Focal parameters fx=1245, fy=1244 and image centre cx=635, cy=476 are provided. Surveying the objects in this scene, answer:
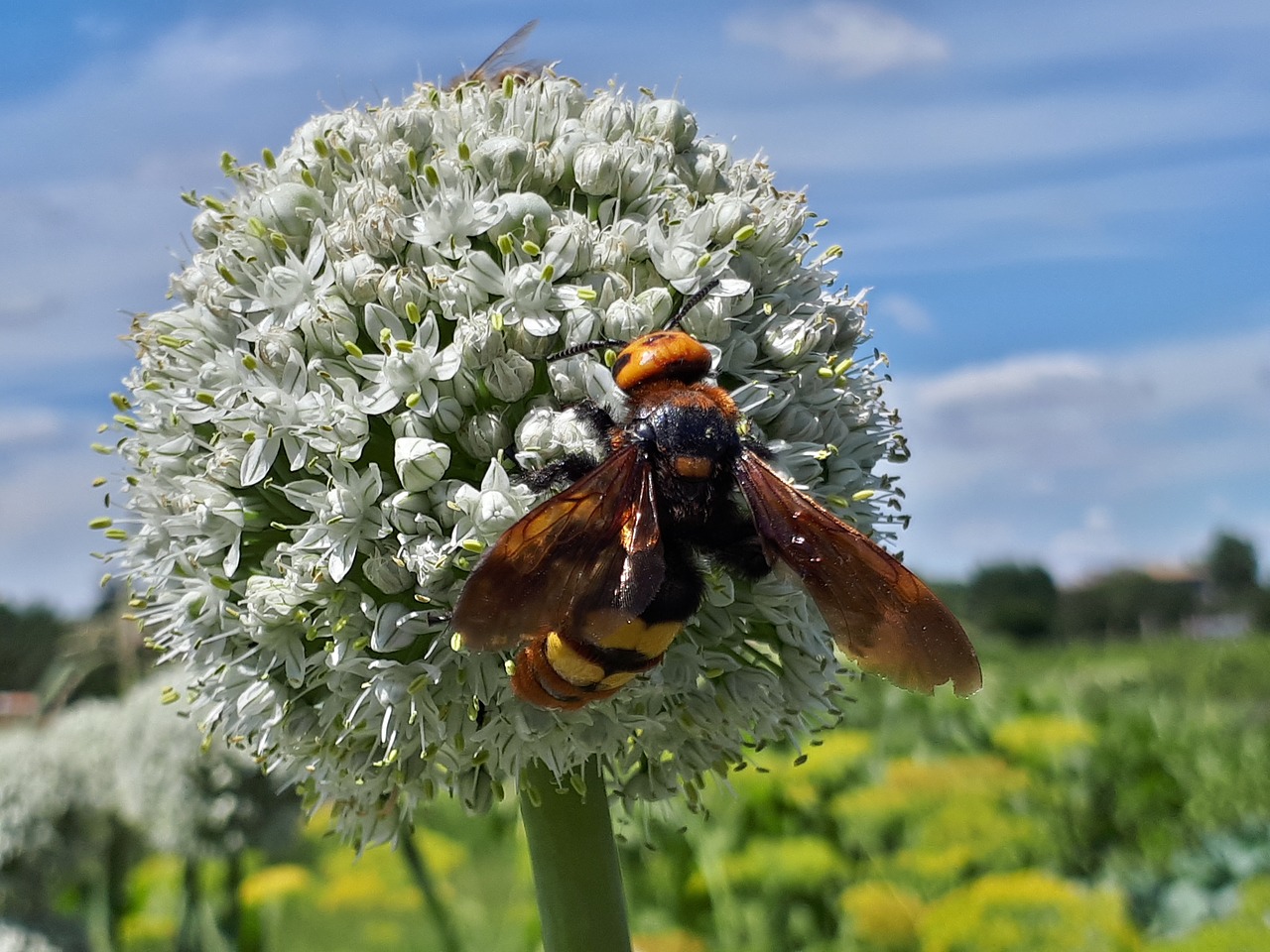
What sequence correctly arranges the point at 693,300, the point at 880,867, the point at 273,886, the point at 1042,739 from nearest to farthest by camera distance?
the point at 693,300
the point at 880,867
the point at 273,886
the point at 1042,739

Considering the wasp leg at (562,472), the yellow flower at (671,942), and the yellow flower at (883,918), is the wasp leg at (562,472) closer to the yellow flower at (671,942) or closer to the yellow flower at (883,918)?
the yellow flower at (671,942)

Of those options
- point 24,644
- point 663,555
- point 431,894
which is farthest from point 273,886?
point 24,644

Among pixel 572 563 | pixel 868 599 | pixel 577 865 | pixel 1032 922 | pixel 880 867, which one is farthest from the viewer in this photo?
pixel 880 867

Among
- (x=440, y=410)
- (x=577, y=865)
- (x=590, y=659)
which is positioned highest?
(x=440, y=410)

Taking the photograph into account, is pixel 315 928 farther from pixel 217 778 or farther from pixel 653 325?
pixel 653 325

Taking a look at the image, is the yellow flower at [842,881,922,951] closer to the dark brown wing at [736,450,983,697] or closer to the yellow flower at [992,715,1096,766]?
the yellow flower at [992,715,1096,766]

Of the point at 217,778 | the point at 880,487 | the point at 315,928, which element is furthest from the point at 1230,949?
the point at 315,928

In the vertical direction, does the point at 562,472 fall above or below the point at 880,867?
above

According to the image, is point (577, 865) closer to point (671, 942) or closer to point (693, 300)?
point (693, 300)
